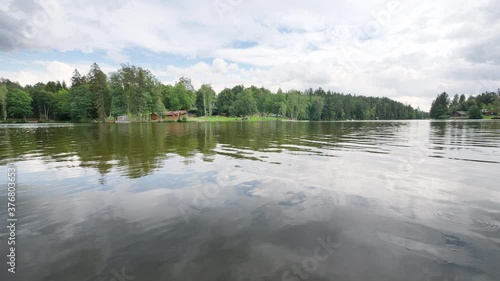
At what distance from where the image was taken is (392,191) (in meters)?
11.6

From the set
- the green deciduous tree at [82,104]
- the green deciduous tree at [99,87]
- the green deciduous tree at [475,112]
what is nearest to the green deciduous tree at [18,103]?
the green deciduous tree at [82,104]

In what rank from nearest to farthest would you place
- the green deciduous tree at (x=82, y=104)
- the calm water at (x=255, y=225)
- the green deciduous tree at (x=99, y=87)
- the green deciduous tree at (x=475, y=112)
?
the calm water at (x=255, y=225), the green deciduous tree at (x=99, y=87), the green deciduous tree at (x=82, y=104), the green deciduous tree at (x=475, y=112)

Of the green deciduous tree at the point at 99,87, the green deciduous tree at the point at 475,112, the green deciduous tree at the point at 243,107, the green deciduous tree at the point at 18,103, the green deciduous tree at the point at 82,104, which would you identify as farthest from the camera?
the green deciduous tree at the point at 475,112

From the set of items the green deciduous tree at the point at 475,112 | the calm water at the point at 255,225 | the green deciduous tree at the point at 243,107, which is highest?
the green deciduous tree at the point at 243,107

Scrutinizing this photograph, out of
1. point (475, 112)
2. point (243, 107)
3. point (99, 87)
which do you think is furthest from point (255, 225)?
point (475, 112)

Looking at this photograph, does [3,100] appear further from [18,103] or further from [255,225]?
[255,225]

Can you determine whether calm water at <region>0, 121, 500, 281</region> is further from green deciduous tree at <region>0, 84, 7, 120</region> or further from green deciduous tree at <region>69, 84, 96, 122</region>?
green deciduous tree at <region>0, 84, 7, 120</region>

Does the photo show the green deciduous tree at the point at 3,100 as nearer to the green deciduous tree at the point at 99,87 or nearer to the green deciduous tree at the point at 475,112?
the green deciduous tree at the point at 99,87

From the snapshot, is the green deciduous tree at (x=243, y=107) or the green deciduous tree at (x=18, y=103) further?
the green deciduous tree at (x=243, y=107)

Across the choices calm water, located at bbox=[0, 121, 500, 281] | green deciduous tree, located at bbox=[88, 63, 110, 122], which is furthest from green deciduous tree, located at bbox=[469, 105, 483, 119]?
green deciduous tree, located at bbox=[88, 63, 110, 122]

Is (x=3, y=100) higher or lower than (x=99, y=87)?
lower

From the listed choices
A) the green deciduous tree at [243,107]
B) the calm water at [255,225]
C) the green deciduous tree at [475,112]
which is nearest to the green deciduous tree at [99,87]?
the green deciduous tree at [243,107]

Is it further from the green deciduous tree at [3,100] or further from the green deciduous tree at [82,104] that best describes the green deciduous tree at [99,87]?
the green deciduous tree at [3,100]

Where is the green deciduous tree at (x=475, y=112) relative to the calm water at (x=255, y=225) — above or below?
above
